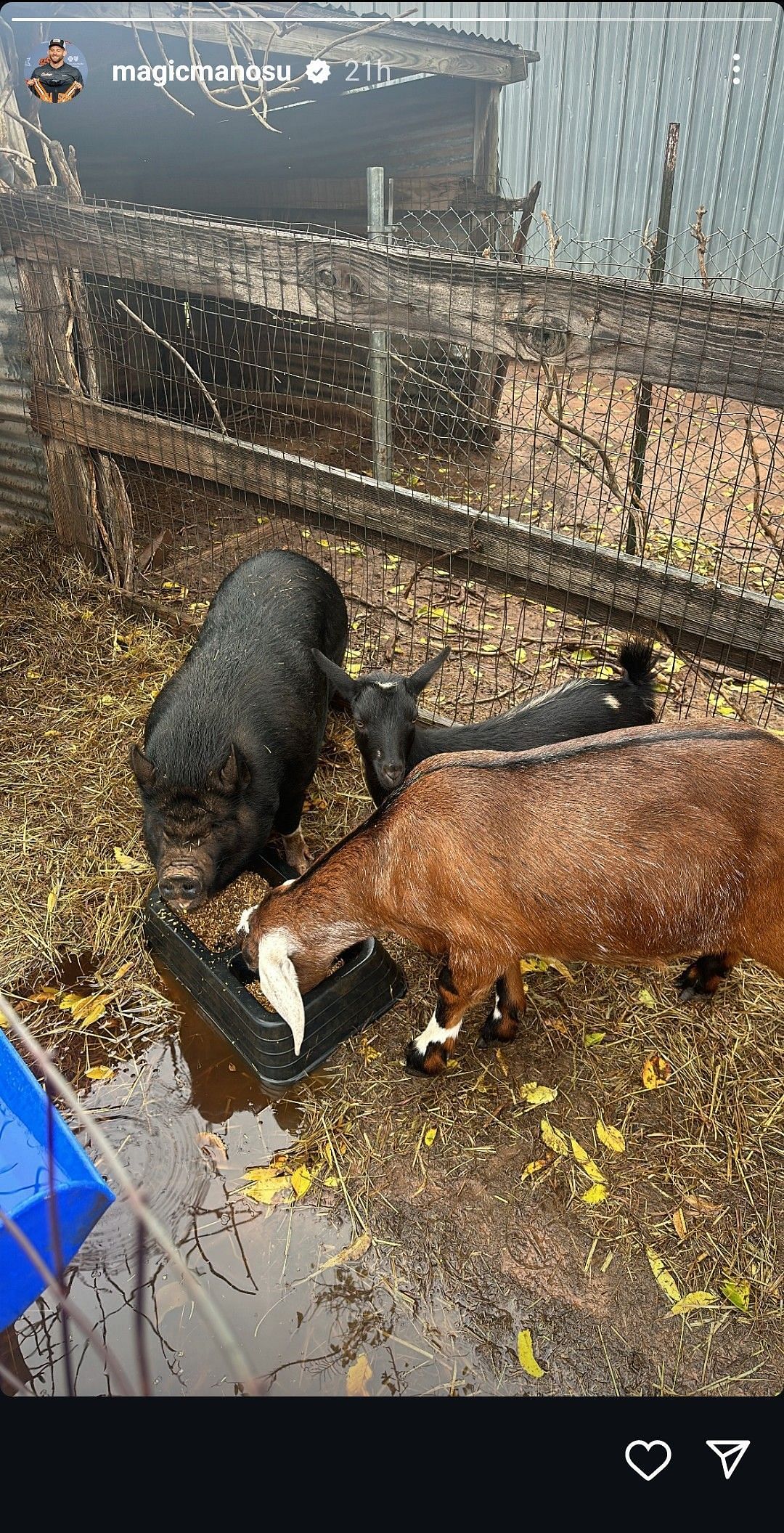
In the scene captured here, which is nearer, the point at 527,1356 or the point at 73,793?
the point at 527,1356

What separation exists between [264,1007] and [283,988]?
1.06 feet

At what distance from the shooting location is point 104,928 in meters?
4.51

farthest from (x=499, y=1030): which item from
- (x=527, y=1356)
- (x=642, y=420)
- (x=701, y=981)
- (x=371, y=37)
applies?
(x=371, y=37)

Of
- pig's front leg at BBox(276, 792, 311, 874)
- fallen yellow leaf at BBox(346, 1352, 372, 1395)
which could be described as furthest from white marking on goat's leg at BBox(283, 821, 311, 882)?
fallen yellow leaf at BBox(346, 1352, 372, 1395)

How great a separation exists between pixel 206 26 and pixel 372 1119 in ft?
28.2

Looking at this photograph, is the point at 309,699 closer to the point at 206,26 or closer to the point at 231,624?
the point at 231,624

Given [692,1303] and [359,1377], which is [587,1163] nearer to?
[692,1303]

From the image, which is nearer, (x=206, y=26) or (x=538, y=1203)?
(x=538, y=1203)

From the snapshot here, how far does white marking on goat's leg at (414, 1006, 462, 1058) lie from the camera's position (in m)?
3.81

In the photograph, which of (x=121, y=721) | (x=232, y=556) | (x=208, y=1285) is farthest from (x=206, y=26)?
(x=208, y=1285)

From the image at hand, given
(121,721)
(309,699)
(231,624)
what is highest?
(231,624)

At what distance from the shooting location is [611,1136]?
12.0 feet

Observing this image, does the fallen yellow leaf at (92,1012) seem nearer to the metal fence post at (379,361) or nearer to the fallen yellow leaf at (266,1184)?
the fallen yellow leaf at (266,1184)

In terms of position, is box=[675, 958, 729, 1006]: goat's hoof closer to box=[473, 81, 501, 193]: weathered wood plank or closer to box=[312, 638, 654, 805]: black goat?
box=[312, 638, 654, 805]: black goat
